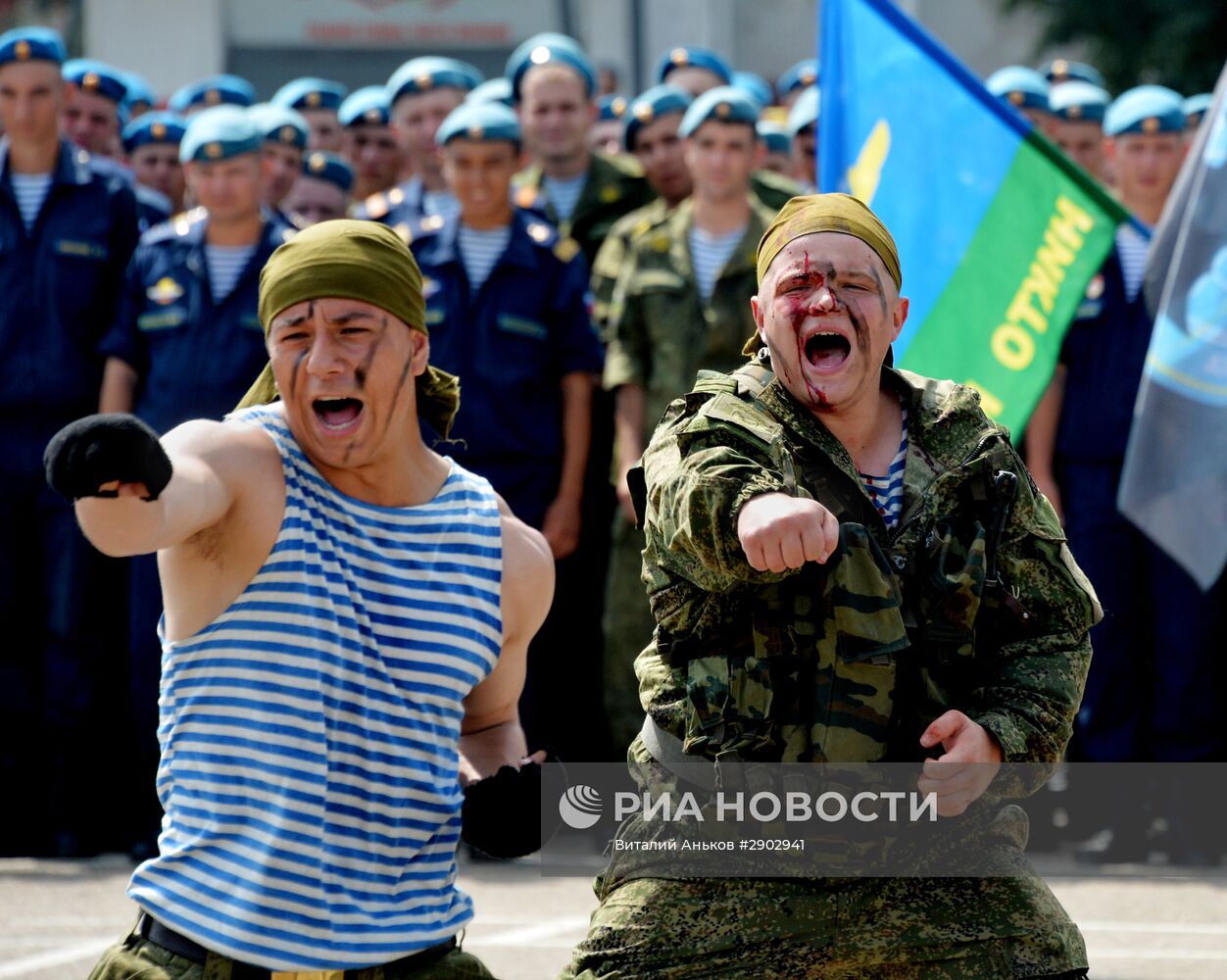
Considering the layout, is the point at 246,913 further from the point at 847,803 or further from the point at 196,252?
the point at 196,252

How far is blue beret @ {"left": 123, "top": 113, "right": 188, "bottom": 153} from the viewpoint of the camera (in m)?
9.34

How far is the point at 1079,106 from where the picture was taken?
8719mm

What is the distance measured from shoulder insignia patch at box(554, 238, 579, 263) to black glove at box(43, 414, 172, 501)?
15.7 ft

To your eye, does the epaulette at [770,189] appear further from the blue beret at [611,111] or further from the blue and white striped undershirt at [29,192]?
the blue and white striped undershirt at [29,192]

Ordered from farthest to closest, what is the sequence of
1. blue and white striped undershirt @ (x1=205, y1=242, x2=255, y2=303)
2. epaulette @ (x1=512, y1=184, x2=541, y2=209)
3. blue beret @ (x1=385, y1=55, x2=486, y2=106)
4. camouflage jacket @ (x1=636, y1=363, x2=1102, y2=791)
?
blue beret @ (x1=385, y1=55, x2=486, y2=106) → epaulette @ (x1=512, y1=184, x2=541, y2=209) → blue and white striped undershirt @ (x1=205, y1=242, x2=255, y2=303) → camouflage jacket @ (x1=636, y1=363, x2=1102, y2=791)

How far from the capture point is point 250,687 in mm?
3391

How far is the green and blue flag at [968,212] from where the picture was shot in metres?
6.54

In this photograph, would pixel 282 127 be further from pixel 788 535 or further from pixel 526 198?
pixel 788 535

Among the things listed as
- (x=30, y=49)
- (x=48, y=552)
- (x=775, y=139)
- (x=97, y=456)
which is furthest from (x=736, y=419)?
(x=775, y=139)

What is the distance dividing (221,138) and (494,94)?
178cm

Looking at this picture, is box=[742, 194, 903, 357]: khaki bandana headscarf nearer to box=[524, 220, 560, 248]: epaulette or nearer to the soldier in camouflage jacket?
the soldier in camouflage jacket

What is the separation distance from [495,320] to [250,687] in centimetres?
424

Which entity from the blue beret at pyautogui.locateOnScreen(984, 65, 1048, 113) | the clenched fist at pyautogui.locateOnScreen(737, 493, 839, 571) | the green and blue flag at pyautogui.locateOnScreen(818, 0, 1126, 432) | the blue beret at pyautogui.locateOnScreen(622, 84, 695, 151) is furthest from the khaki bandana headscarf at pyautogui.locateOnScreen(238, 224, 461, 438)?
the blue beret at pyautogui.locateOnScreen(984, 65, 1048, 113)
